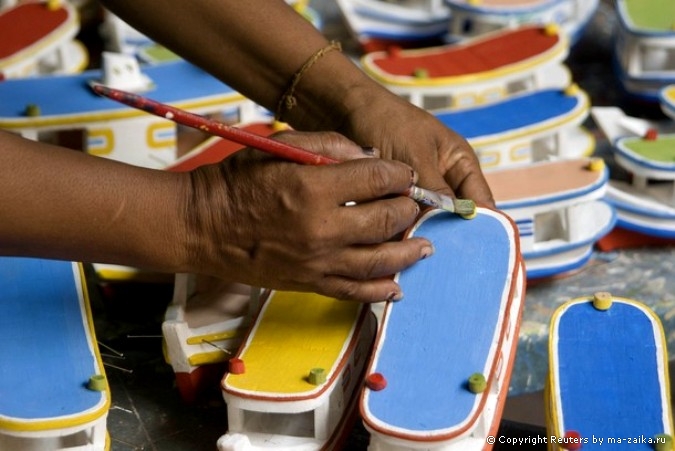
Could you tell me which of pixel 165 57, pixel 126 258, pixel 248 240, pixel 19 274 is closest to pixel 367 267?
pixel 248 240

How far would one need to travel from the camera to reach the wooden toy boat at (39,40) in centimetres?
184

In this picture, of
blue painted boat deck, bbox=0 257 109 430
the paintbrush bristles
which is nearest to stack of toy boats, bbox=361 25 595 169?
the paintbrush bristles

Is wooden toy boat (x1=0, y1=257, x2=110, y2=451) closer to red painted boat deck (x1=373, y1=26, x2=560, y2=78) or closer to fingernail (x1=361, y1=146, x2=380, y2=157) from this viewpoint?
fingernail (x1=361, y1=146, x2=380, y2=157)

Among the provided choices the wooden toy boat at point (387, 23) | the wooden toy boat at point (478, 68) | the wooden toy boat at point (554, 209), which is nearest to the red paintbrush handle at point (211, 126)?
the wooden toy boat at point (554, 209)

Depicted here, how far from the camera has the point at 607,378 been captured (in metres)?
1.14

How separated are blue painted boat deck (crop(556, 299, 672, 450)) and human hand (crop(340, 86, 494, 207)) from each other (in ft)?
0.59

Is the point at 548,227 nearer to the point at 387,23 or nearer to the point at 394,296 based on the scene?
the point at 394,296

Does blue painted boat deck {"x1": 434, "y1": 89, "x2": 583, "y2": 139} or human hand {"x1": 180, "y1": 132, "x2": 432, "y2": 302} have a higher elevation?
human hand {"x1": 180, "y1": 132, "x2": 432, "y2": 302}

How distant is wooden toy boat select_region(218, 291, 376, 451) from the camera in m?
1.09

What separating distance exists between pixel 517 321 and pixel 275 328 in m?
0.24

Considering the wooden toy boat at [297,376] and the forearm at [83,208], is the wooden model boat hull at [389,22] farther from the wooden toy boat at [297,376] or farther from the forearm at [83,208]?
the forearm at [83,208]

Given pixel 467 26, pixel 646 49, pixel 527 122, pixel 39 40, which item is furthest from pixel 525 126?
pixel 39 40

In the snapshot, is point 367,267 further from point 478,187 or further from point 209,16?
point 209,16

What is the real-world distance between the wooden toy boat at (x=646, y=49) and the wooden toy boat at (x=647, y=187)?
0.24 m
